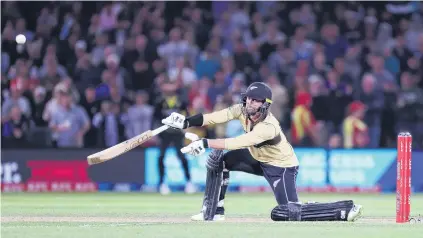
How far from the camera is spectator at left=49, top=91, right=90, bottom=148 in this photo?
21031 millimetres

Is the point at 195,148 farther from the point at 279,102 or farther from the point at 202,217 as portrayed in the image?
the point at 279,102

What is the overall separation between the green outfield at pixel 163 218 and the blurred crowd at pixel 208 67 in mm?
2044

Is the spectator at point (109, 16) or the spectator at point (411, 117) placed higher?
the spectator at point (109, 16)

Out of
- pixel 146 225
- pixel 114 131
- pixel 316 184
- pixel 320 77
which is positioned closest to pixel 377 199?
pixel 316 184

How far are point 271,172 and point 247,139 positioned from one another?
28.9 inches

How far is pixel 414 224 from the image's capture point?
40.8 feet

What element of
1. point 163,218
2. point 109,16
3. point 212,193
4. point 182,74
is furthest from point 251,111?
point 109,16

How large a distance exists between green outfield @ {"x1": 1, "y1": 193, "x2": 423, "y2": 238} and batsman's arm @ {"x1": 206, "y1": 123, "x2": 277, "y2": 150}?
90 cm

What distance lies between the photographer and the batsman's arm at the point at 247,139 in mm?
12141

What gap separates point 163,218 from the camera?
13.7 metres

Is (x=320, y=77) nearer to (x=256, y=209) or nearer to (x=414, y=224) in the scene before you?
(x=256, y=209)

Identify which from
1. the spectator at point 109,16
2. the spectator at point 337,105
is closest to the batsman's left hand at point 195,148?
the spectator at point 337,105

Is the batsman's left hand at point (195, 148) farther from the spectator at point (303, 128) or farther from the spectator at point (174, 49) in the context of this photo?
the spectator at point (174, 49)

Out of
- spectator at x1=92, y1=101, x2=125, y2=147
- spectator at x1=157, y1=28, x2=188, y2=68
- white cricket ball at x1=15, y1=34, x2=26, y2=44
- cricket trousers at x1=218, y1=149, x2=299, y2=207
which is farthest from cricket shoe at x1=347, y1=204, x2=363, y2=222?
white cricket ball at x1=15, y1=34, x2=26, y2=44
